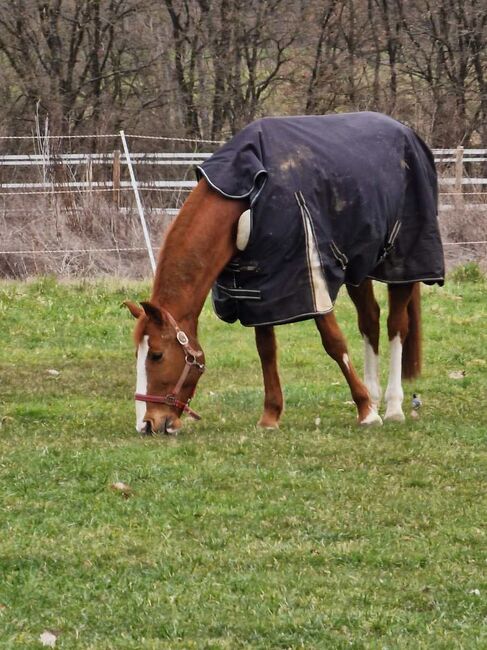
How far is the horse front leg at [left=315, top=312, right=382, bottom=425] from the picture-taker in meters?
7.87

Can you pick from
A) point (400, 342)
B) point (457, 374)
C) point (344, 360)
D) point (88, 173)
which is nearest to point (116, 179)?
point (88, 173)

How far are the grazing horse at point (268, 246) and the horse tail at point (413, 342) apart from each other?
2.60 feet

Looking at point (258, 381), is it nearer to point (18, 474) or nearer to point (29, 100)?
point (18, 474)

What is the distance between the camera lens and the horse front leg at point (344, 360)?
7868 millimetres

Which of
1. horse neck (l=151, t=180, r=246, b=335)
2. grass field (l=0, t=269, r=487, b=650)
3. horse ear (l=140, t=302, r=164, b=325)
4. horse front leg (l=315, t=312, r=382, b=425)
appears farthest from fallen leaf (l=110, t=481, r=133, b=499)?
horse front leg (l=315, t=312, r=382, b=425)

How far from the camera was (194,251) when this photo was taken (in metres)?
7.34

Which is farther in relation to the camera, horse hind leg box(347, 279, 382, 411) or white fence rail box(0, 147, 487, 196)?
white fence rail box(0, 147, 487, 196)

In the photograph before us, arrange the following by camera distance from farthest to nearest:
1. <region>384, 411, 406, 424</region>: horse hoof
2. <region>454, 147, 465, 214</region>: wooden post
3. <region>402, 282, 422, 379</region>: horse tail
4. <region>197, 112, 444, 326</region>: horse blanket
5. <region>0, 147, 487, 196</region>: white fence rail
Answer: <region>454, 147, 465, 214</region>: wooden post < <region>0, 147, 487, 196</region>: white fence rail < <region>402, 282, 422, 379</region>: horse tail < <region>384, 411, 406, 424</region>: horse hoof < <region>197, 112, 444, 326</region>: horse blanket

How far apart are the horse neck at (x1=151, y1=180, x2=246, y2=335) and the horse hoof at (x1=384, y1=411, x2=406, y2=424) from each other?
5.18ft

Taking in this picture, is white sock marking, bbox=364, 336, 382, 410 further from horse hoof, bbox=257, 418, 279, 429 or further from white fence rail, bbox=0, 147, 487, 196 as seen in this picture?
white fence rail, bbox=0, 147, 487, 196

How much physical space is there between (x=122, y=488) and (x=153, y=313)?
1.29m

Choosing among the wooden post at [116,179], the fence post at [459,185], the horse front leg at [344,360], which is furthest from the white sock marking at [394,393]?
the fence post at [459,185]

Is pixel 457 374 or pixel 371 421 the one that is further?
pixel 457 374

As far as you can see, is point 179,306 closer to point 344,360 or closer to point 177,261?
point 177,261
